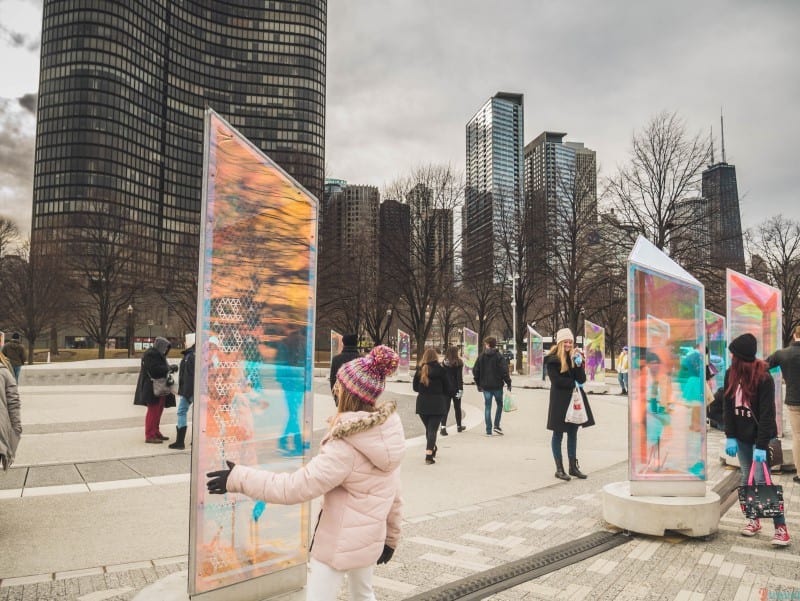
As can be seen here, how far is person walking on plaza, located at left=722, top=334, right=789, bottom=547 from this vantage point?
5199 millimetres

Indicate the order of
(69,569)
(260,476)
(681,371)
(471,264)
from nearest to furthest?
1. (260,476)
2. (69,569)
3. (681,371)
4. (471,264)

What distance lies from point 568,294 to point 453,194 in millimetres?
10770

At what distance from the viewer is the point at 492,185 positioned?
48.2 metres

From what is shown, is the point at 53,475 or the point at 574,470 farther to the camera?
the point at 574,470

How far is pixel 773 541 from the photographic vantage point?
5098mm

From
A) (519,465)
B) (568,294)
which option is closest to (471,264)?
(568,294)

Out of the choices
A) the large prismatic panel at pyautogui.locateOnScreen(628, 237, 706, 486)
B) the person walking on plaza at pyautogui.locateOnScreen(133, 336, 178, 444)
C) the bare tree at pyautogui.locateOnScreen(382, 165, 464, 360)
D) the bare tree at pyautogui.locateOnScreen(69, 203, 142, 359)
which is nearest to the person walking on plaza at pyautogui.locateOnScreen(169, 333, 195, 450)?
the person walking on plaza at pyautogui.locateOnScreen(133, 336, 178, 444)

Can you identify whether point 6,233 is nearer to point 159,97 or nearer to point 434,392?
point 434,392

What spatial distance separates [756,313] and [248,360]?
32.1ft

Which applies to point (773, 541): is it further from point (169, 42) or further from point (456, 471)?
point (169, 42)

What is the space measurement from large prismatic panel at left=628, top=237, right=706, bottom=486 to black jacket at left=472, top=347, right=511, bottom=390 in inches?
224

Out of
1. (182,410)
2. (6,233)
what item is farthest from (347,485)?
(6,233)

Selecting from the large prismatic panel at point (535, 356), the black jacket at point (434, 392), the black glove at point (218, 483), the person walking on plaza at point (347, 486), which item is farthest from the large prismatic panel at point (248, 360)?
the large prismatic panel at point (535, 356)

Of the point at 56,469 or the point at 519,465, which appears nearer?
the point at 56,469
